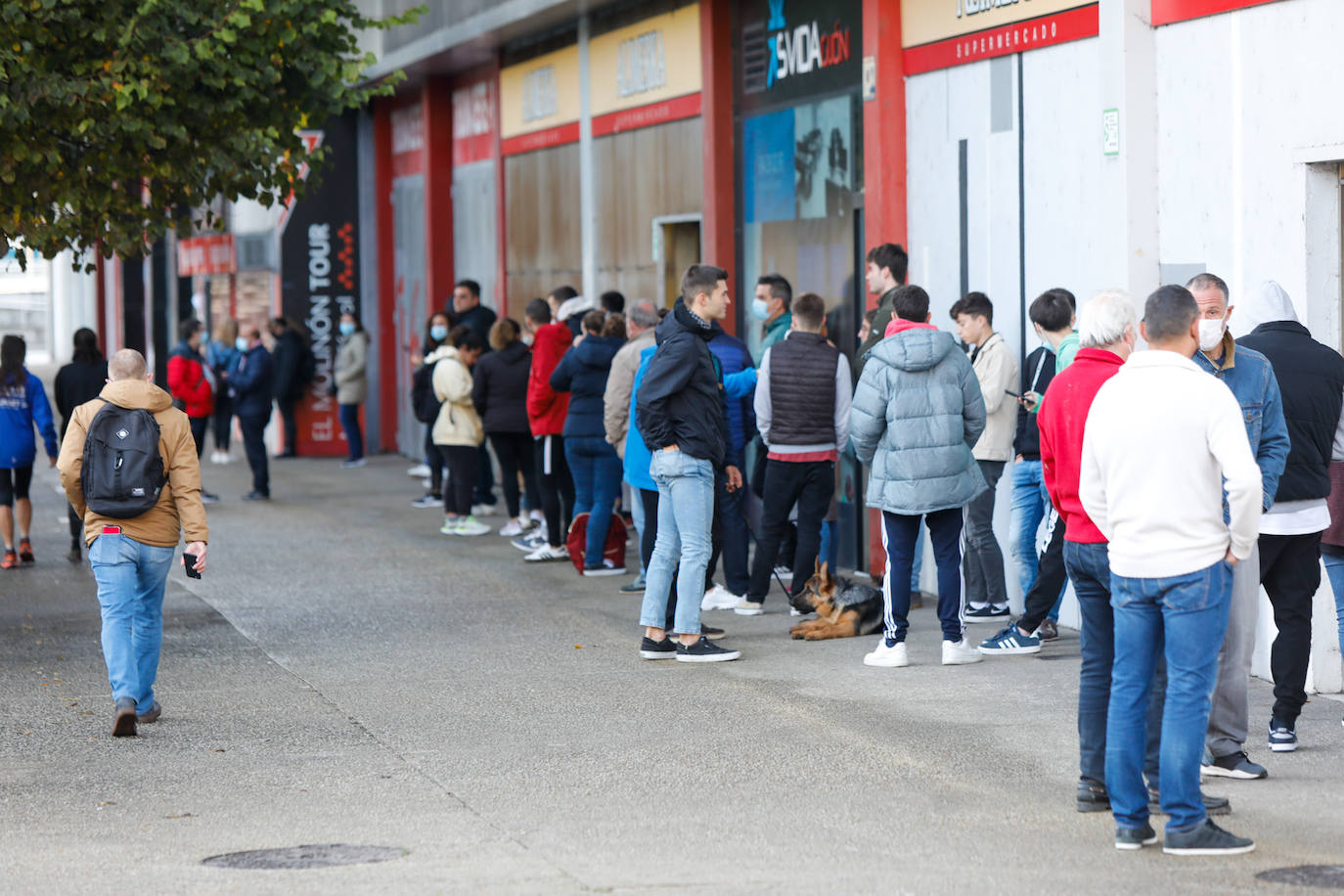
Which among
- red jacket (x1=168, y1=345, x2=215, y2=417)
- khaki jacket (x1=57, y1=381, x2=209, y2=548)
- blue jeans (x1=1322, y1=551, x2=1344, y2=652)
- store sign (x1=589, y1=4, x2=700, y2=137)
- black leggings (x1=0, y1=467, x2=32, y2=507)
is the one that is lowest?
blue jeans (x1=1322, y1=551, x2=1344, y2=652)

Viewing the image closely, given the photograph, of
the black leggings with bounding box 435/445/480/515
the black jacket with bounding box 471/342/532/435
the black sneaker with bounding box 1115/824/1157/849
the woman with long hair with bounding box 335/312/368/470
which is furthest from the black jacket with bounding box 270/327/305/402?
the black sneaker with bounding box 1115/824/1157/849

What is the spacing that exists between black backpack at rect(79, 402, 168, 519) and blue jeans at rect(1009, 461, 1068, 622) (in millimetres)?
4620

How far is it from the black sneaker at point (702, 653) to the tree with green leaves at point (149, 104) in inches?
145

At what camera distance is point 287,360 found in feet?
74.6

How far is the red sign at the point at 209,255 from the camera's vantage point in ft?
80.0

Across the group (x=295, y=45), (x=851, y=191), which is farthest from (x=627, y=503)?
(x=295, y=45)

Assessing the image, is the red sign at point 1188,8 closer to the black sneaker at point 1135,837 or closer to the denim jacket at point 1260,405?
the denim jacket at point 1260,405

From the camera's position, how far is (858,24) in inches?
507

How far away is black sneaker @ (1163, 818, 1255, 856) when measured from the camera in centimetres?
600

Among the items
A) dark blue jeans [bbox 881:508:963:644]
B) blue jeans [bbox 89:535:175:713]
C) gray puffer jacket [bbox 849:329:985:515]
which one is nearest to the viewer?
blue jeans [bbox 89:535:175:713]

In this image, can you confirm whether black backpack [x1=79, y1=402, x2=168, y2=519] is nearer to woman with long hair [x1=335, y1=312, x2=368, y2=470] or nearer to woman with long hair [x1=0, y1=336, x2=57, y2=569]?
woman with long hair [x1=0, y1=336, x2=57, y2=569]

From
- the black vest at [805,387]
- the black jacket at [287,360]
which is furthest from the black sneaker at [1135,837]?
the black jacket at [287,360]

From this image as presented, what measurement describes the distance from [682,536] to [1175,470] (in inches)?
165

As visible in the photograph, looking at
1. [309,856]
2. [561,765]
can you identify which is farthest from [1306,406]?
[309,856]
